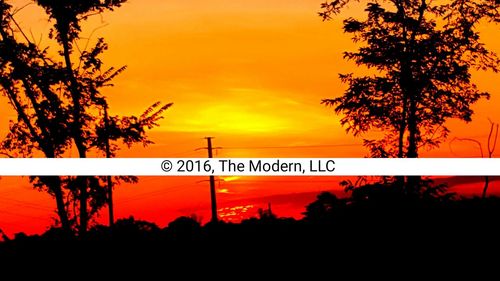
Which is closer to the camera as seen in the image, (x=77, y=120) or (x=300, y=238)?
(x=300, y=238)

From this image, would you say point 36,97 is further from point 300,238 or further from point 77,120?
point 300,238

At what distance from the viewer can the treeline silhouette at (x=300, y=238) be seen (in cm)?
1215

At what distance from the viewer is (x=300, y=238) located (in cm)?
1248

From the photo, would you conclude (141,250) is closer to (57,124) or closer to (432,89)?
(57,124)

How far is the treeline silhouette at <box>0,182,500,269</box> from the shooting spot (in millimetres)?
12148

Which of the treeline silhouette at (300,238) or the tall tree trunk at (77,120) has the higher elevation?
the tall tree trunk at (77,120)

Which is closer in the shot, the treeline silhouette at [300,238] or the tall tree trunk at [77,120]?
the treeline silhouette at [300,238]

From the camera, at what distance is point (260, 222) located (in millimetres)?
13188

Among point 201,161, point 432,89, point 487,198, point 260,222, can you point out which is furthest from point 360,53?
point 260,222

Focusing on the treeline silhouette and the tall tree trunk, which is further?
the tall tree trunk

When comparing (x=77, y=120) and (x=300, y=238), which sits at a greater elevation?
(x=77, y=120)

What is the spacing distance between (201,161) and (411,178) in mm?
8835

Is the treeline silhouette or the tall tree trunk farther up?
the tall tree trunk

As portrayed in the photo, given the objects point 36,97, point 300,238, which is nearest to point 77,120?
point 36,97
